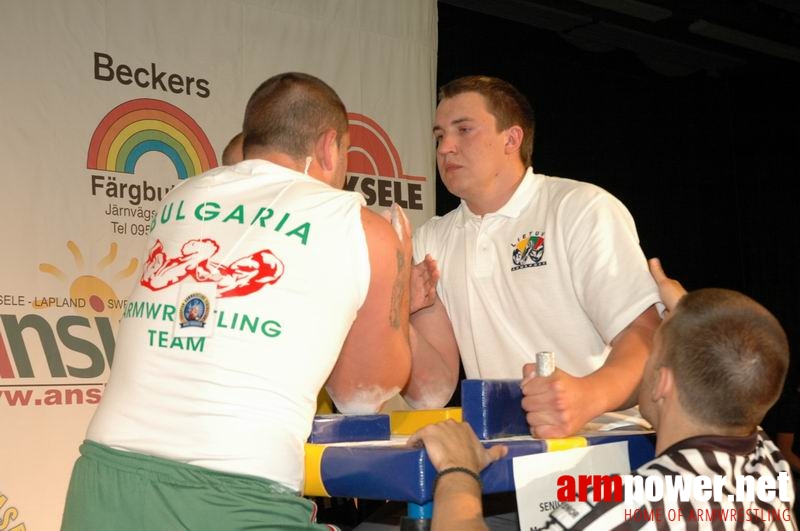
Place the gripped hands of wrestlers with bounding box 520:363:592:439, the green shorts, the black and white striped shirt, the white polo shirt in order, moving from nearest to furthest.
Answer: the black and white striped shirt, the green shorts, the gripped hands of wrestlers with bounding box 520:363:592:439, the white polo shirt

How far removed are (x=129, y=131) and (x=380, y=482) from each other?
2735 mm

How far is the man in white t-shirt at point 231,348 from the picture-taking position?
4.61ft

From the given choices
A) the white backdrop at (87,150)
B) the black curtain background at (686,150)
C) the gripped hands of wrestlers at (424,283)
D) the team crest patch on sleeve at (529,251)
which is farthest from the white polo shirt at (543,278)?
the black curtain background at (686,150)

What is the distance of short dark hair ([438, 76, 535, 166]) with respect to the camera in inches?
103

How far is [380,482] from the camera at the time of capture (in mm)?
1412

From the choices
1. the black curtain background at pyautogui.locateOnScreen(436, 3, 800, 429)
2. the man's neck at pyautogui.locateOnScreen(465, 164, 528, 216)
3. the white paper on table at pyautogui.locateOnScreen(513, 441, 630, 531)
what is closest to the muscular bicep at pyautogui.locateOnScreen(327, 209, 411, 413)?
the white paper on table at pyautogui.locateOnScreen(513, 441, 630, 531)

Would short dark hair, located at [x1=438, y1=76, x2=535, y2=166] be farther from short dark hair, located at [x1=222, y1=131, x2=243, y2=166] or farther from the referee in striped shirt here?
the referee in striped shirt

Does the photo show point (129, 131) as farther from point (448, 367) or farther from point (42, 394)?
point (448, 367)

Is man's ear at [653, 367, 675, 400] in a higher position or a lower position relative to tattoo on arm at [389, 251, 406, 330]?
lower

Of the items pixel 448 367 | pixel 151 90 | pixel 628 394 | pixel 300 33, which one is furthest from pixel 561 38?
pixel 628 394

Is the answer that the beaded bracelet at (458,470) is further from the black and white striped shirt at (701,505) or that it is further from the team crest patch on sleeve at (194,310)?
the team crest patch on sleeve at (194,310)

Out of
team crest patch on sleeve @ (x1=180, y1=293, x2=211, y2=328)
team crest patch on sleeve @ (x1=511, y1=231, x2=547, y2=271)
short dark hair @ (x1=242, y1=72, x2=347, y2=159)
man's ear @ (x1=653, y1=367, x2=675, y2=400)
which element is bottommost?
man's ear @ (x1=653, y1=367, x2=675, y2=400)

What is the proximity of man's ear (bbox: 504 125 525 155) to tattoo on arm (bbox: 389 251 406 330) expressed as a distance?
974 millimetres

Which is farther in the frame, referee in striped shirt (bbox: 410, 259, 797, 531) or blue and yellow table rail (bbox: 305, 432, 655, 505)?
blue and yellow table rail (bbox: 305, 432, 655, 505)
